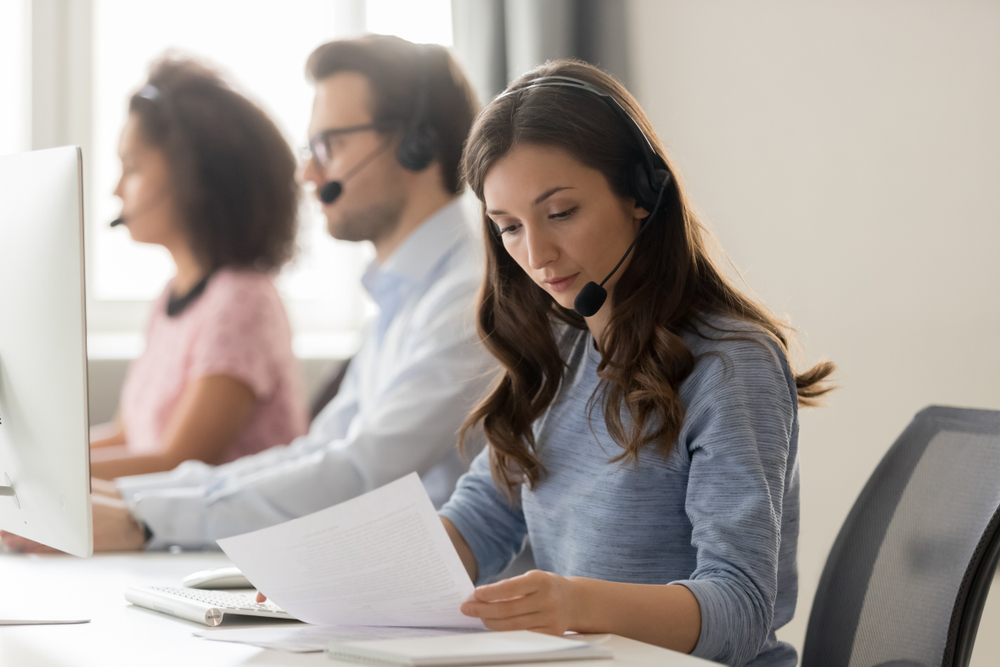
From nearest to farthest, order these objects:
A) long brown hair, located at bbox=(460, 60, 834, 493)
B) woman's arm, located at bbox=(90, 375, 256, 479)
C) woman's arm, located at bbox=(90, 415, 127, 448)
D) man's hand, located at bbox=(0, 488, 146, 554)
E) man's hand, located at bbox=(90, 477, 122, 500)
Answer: long brown hair, located at bbox=(460, 60, 834, 493) < man's hand, located at bbox=(0, 488, 146, 554) < man's hand, located at bbox=(90, 477, 122, 500) < woman's arm, located at bbox=(90, 375, 256, 479) < woman's arm, located at bbox=(90, 415, 127, 448)

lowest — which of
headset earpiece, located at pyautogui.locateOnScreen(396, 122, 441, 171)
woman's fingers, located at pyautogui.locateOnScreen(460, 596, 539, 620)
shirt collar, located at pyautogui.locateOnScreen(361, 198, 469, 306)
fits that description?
woman's fingers, located at pyautogui.locateOnScreen(460, 596, 539, 620)

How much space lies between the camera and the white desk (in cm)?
65

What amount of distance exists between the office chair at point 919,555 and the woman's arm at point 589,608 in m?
0.22

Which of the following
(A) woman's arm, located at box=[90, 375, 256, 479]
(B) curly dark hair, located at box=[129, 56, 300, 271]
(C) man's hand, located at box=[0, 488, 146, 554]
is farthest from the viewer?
(B) curly dark hair, located at box=[129, 56, 300, 271]

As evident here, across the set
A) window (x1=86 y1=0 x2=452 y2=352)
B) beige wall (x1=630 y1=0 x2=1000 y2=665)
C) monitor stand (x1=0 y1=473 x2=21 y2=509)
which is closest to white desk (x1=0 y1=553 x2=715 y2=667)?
monitor stand (x1=0 y1=473 x2=21 y2=509)

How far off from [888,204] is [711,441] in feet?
3.10

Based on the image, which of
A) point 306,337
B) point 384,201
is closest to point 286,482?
point 384,201

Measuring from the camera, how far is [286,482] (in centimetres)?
128

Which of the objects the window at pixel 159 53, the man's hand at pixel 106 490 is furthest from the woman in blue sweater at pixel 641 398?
the window at pixel 159 53

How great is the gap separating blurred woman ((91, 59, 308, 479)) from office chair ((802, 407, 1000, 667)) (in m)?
1.18

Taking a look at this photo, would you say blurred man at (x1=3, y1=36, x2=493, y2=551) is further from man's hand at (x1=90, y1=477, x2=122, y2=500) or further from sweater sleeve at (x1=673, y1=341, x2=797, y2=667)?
sweater sleeve at (x1=673, y1=341, x2=797, y2=667)

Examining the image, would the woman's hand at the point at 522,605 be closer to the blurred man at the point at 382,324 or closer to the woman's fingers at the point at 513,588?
the woman's fingers at the point at 513,588

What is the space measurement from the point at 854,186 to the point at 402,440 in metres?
0.92

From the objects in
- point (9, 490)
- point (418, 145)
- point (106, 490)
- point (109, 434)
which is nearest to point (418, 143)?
point (418, 145)
